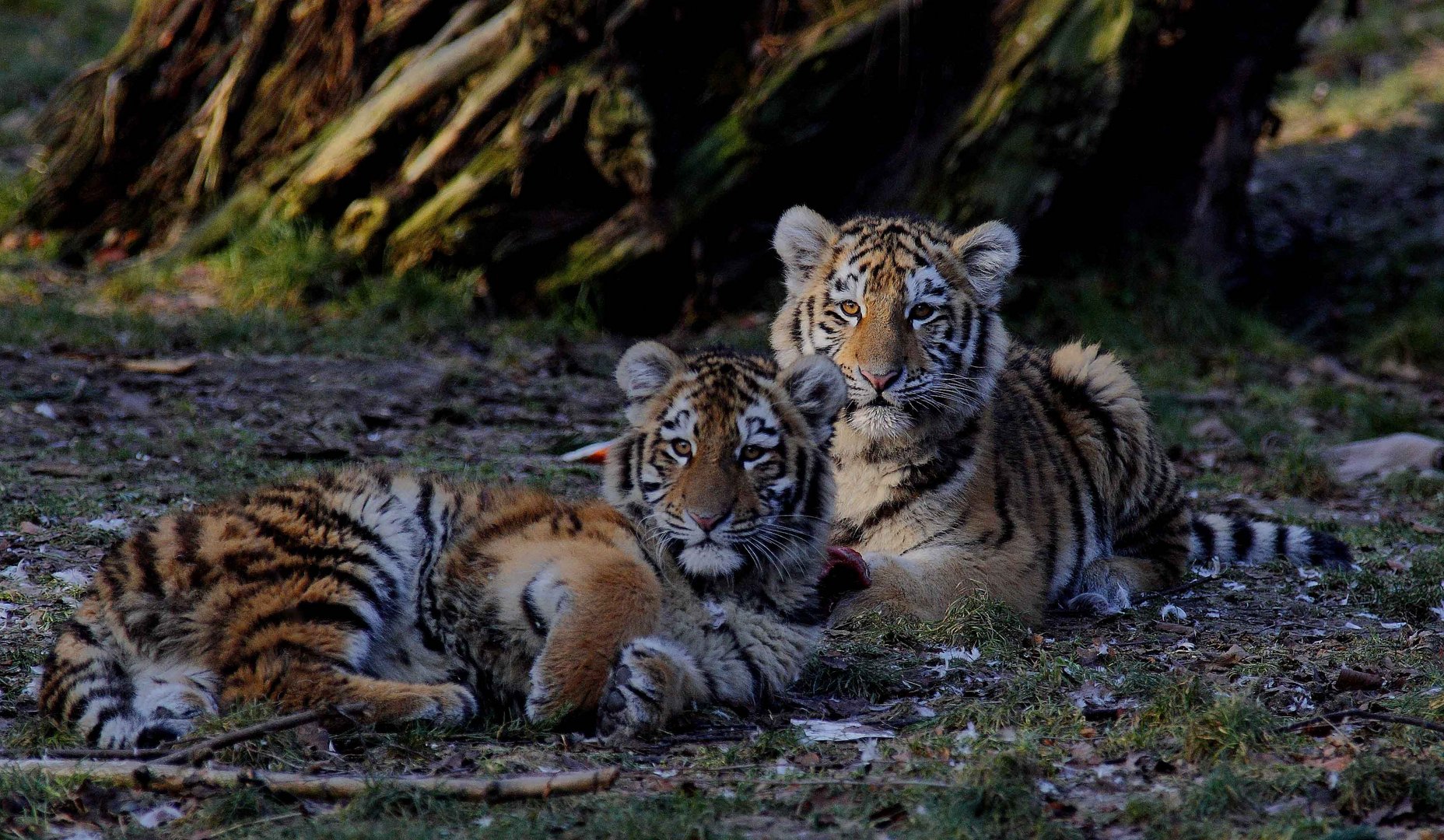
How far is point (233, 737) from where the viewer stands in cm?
338

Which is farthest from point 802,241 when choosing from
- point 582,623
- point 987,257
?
point 582,623

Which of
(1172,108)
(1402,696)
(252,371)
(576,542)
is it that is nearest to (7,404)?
(252,371)

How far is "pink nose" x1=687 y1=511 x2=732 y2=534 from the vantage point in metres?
4.02

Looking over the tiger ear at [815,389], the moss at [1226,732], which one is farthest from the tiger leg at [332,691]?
the moss at [1226,732]

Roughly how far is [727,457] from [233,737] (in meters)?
1.49

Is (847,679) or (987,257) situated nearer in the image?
(847,679)

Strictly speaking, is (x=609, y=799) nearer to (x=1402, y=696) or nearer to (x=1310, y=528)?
(x=1402, y=696)

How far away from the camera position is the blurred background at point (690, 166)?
30.6 feet

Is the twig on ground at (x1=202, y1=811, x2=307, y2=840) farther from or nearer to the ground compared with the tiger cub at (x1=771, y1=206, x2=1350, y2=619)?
nearer to the ground

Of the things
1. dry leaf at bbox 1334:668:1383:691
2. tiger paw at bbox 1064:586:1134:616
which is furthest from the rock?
dry leaf at bbox 1334:668:1383:691

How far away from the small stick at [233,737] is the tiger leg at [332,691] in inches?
5.0

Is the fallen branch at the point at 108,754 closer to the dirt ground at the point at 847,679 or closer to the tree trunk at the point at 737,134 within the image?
the dirt ground at the point at 847,679

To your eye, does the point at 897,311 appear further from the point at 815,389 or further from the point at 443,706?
the point at 443,706

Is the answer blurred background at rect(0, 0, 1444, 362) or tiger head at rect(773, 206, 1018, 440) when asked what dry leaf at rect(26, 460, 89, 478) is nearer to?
blurred background at rect(0, 0, 1444, 362)
